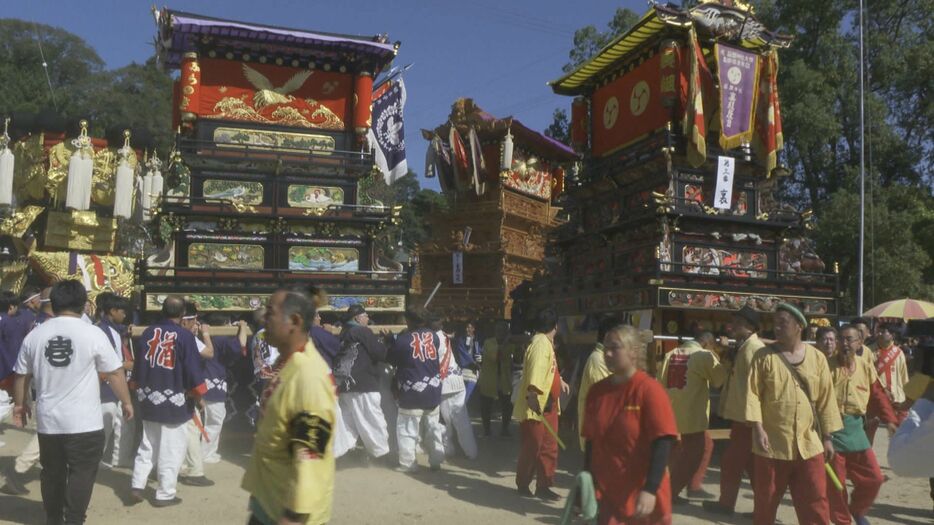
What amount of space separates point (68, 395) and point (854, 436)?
6.40 meters

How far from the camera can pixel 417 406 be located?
30.4 ft

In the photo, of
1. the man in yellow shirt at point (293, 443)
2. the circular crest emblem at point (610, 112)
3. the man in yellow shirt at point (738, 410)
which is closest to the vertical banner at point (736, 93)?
the circular crest emblem at point (610, 112)

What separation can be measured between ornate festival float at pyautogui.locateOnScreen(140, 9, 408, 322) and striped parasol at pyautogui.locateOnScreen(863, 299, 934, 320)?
1019cm

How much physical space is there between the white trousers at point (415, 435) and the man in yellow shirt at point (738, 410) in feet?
10.8

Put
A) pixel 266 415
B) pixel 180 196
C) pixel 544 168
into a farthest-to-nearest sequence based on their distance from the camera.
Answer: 1. pixel 544 168
2. pixel 180 196
3. pixel 266 415

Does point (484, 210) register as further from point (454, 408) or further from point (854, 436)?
point (854, 436)

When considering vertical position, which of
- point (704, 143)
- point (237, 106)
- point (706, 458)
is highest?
point (237, 106)

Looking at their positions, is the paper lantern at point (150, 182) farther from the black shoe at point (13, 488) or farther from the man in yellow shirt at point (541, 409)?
the man in yellow shirt at point (541, 409)

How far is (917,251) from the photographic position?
23.2 m

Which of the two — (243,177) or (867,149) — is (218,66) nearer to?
(243,177)

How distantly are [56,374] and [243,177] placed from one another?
12.2m

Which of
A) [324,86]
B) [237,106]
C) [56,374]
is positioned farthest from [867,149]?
[56,374]

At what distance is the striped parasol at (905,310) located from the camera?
51.3 feet

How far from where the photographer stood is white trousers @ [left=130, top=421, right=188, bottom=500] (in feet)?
23.4
